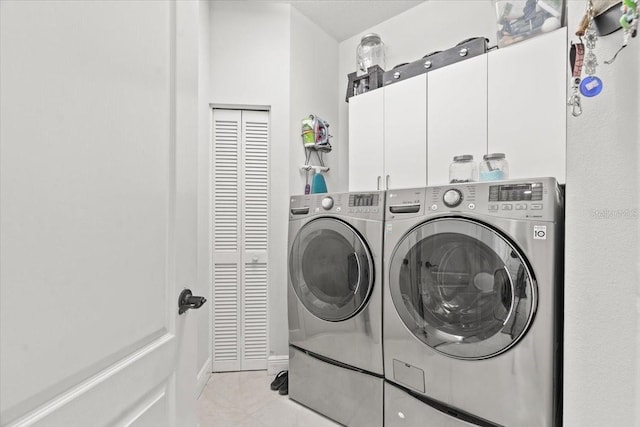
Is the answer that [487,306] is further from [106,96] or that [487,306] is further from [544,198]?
[106,96]

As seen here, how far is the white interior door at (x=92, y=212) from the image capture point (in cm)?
41

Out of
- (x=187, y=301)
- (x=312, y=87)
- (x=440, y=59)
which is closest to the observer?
(x=187, y=301)

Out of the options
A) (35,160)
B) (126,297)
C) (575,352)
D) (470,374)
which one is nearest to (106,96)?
(35,160)

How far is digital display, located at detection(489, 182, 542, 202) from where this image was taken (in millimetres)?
1146

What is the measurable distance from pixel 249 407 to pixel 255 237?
112 cm

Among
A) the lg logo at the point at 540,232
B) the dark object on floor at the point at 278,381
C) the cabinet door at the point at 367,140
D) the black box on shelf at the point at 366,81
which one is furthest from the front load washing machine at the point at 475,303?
the black box on shelf at the point at 366,81

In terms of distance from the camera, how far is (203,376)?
81.8 inches

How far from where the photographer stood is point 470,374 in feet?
4.12

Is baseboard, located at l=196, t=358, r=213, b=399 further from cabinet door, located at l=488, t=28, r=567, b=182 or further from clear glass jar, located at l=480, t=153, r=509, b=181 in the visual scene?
cabinet door, located at l=488, t=28, r=567, b=182

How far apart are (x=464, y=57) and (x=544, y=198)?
1.09 m

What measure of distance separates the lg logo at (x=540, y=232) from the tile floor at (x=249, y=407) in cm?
143

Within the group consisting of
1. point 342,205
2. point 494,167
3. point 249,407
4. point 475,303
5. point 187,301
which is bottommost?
point 249,407

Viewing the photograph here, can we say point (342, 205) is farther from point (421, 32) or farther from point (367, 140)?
point (421, 32)

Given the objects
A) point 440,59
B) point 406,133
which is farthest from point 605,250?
point 440,59
